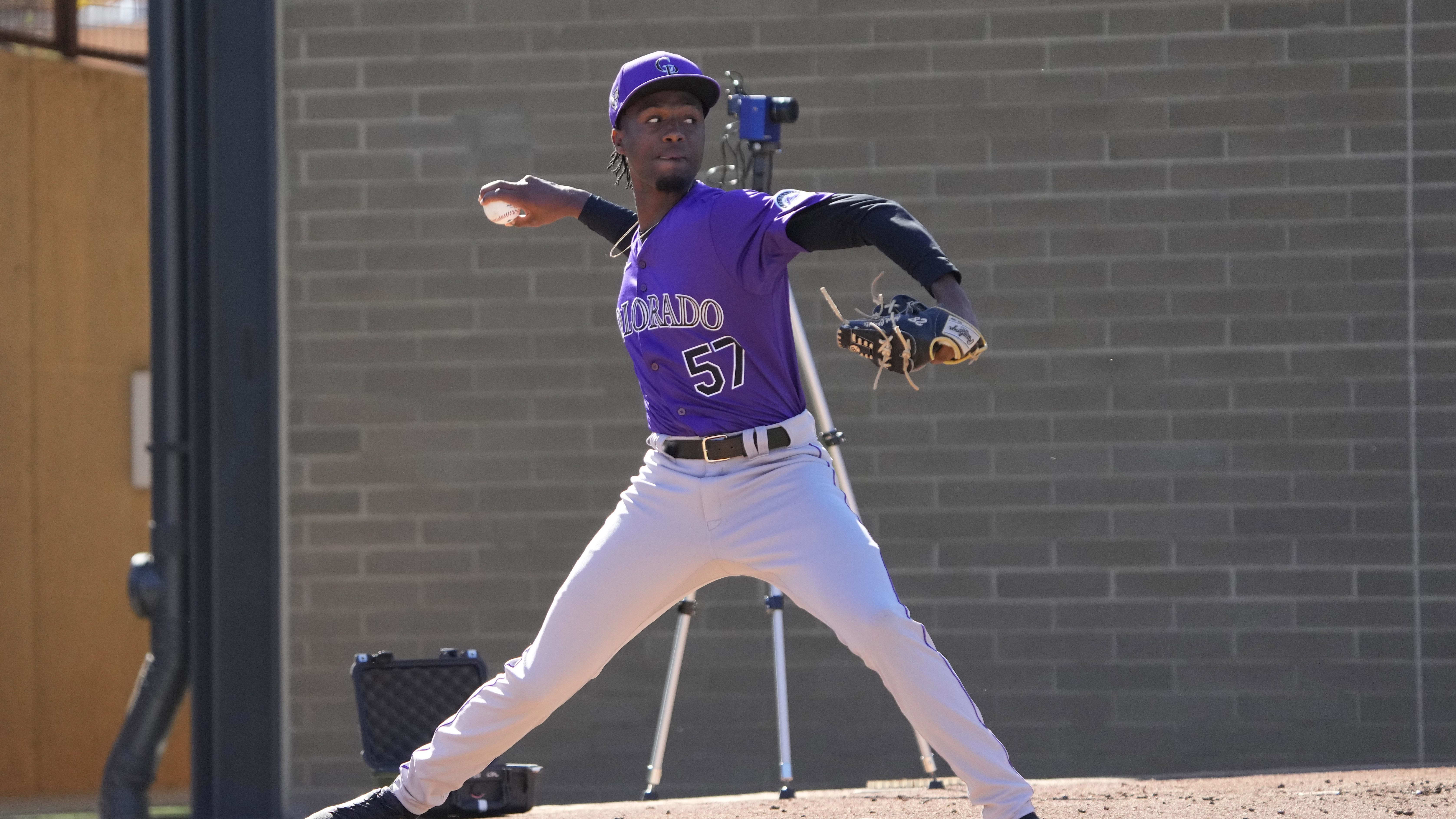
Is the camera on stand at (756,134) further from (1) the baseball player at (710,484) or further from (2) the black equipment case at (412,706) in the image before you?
(2) the black equipment case at (412,706)

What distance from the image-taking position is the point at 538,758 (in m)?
6.06

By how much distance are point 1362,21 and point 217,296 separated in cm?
498

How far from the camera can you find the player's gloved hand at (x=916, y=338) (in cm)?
281

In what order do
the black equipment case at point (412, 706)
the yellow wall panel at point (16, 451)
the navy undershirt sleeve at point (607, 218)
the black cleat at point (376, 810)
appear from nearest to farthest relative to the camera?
the black cleat at point (376, 810) → the navy undershirt sleeve at point (607, 218) → the black equipment case at point (412, 706) → the yellow wall panel at point (16, 451)

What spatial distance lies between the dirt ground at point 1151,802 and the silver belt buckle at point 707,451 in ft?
4.96

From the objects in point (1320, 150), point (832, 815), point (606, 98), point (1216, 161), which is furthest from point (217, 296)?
point (1320, 150)

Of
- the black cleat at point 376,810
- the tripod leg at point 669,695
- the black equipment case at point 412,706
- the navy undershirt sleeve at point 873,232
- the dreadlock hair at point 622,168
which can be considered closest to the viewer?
the navy undershirt sleeve at point 873,232

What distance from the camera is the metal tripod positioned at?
487cm

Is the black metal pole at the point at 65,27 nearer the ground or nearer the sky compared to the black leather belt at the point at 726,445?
nearer the sky

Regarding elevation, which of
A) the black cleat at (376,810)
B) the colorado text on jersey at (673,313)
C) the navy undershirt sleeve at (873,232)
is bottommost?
the black cleat at (376,810)

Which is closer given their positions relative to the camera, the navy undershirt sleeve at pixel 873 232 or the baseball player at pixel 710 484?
the navy undershirt sleeve at pixel 873 232

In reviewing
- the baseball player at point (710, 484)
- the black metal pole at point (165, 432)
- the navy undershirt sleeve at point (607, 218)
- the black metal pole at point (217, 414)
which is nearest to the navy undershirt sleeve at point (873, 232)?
the baseball player at point (710, 484)

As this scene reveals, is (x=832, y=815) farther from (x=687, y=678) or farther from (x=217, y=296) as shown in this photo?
(x=217, y=296)

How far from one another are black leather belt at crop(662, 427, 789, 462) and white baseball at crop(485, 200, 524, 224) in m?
1.11
